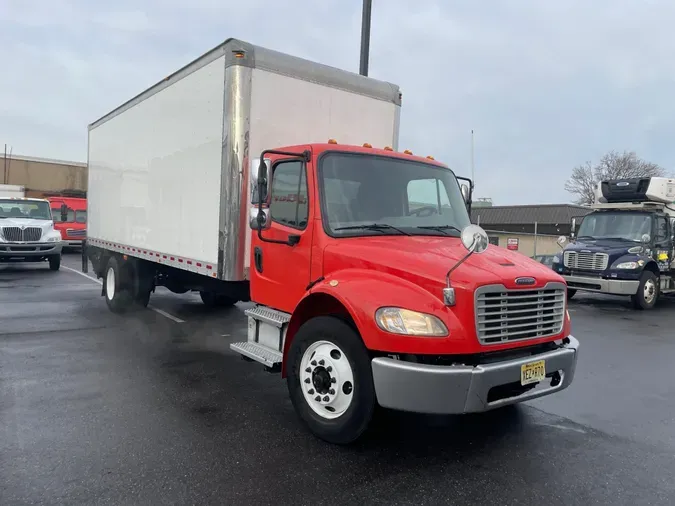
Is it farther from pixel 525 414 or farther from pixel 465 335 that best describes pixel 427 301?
pixel 525 414

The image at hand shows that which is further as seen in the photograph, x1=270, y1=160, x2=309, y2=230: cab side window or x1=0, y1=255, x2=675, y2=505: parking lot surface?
x1=270, y1=160, x2=309, y2=230: cab side window

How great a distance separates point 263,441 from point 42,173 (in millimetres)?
44207

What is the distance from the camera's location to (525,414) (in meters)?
5.02

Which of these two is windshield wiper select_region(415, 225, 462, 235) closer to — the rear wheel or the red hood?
the red hood

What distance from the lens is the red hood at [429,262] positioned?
3859 mm

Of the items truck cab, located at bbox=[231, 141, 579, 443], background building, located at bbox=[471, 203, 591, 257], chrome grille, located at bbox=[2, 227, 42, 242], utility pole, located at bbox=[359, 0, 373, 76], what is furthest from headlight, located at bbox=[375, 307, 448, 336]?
background building, located at bbox=[471, 203, 591, 257]

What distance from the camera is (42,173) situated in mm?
41844

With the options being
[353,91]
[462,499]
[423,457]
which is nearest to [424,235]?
[423,457]

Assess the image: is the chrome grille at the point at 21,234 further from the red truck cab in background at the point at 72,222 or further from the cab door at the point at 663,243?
the cab door at the point at 663,243

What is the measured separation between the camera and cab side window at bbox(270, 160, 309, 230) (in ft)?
15.9

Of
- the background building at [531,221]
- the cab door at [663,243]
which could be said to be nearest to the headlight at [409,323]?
the cab door at [663,243]

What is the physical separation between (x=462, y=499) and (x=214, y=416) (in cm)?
230

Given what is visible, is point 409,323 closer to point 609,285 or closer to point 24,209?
point 609,285

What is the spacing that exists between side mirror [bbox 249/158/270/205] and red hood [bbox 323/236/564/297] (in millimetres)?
886
